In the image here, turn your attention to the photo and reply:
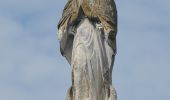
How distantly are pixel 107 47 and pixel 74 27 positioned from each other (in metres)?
0.80

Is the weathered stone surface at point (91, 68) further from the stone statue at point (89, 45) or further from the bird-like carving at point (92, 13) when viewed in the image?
the bird-like carving at point (92, 13)

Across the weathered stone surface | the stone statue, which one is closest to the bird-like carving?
the stone statue

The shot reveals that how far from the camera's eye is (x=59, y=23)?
18.5 metres

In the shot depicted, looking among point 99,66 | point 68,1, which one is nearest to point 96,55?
point 99,66

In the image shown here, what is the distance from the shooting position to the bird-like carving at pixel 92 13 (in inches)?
721

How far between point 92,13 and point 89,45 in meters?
0.77

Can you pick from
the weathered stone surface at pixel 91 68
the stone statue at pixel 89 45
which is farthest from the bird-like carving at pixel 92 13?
the weathered stone surface at pixel 91 68

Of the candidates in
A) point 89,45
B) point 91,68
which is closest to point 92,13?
point 89,45

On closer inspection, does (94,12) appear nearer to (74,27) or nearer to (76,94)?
(74,27)

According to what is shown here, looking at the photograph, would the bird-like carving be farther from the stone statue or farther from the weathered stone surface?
the weathered stone surface

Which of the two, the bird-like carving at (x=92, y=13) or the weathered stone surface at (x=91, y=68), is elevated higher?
the bird-like carving at (x=92, y=13)

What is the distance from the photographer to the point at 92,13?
18391mm

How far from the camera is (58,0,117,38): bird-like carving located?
60.1 feet

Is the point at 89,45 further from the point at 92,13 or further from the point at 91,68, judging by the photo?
the point at 92,13
